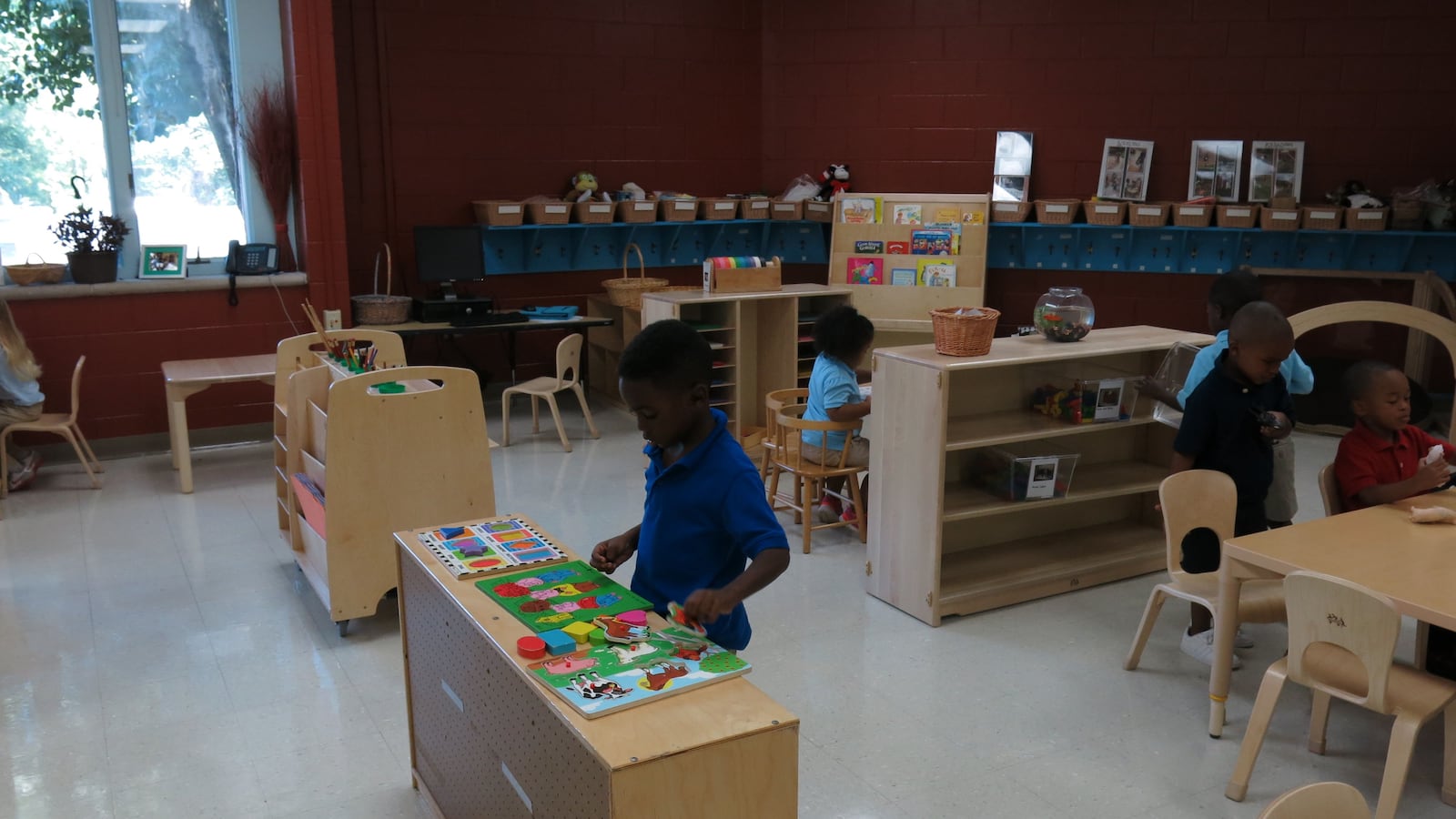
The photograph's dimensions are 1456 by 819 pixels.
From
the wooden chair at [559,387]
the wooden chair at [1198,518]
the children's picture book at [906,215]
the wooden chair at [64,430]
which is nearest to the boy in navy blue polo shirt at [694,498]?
the wooden chair at [1198,518]

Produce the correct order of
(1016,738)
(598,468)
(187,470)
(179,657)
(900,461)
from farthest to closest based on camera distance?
(598,468)
(187,470)
(900,461)
(179,657)
(1016,738)

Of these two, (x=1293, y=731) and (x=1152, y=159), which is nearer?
(x=1293, y=731)

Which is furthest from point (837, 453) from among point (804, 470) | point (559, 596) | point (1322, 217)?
point (1322, 217)

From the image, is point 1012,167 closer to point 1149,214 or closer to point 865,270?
point 1149,214

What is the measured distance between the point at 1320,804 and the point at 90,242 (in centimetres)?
702

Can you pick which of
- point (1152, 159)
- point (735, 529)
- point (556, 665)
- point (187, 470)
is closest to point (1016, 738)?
point (735, 529)

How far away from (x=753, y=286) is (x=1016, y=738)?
389 centimetres

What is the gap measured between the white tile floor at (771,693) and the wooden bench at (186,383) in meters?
0.76

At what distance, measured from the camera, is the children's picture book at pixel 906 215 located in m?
7.93

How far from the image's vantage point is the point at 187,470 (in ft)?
19.8

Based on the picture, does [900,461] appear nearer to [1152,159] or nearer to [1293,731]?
[1293,731]

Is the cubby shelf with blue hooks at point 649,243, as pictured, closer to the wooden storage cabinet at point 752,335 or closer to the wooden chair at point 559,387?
the wooden chair at point 559,387

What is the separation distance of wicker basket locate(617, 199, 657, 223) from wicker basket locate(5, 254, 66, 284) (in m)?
3.66

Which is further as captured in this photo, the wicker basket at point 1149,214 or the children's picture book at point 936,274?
the children's picture book at point 936,274
